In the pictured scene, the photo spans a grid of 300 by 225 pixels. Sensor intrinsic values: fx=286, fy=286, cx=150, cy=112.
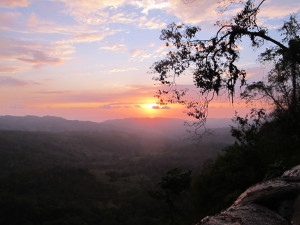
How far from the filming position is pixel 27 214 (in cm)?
8000

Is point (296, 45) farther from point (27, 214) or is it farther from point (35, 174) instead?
point (35, 174)

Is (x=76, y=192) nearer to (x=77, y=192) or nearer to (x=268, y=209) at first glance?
(x=77, y=192)

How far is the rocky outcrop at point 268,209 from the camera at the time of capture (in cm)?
569

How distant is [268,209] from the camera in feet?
21.3

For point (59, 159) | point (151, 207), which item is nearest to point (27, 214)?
point (151, 207)

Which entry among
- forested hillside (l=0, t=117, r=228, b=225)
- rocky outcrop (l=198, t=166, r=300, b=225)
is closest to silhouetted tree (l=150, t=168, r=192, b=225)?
forested hillside (l=0, t=117, r=228, b=225)

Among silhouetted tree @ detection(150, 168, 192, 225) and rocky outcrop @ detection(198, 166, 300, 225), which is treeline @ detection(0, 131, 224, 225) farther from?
rocky outcrop @ detection(198, 166, 300, 225)

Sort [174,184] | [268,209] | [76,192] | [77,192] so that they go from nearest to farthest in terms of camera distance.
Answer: [268,209] → [174,184] → [76,192] → [77,192]

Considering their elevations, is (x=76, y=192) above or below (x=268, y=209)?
below

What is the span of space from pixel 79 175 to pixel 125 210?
4762 centimetres

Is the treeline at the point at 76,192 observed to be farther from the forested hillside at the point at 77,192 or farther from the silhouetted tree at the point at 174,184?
the silhouetted tree at the point at 174,184

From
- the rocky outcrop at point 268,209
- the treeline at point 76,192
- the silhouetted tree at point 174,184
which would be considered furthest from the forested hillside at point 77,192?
the rocky outcrop at point 268,209

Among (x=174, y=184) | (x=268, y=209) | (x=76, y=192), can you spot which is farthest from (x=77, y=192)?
(x=268, y=209)

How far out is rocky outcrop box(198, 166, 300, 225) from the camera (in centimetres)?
569
